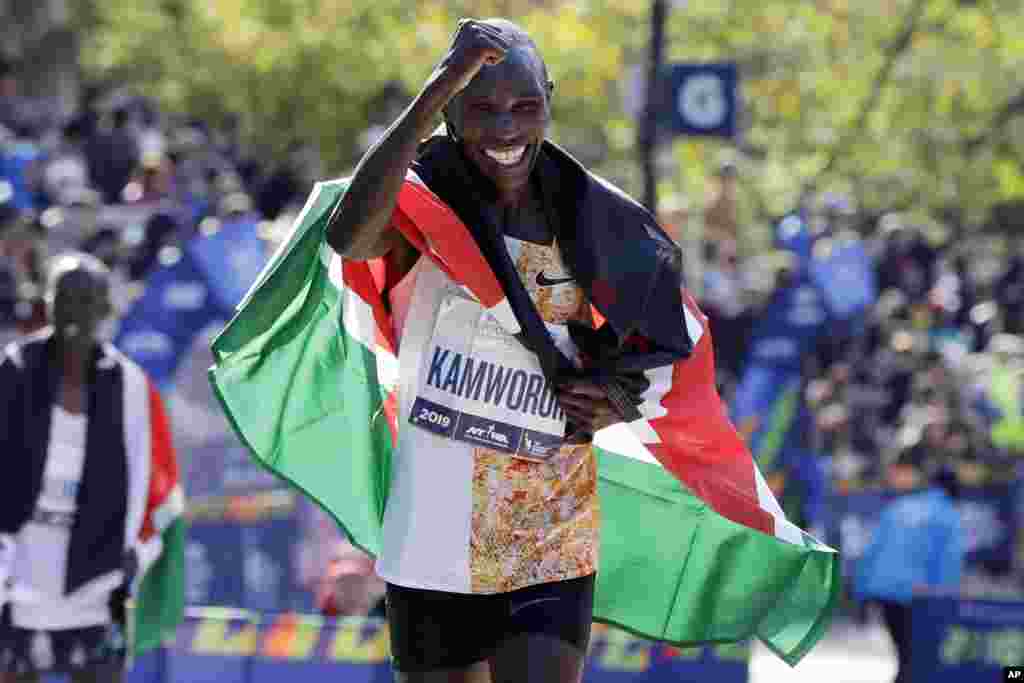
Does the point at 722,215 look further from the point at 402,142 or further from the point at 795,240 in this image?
the point at 402,142

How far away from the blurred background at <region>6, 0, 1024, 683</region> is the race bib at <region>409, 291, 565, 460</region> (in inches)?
165

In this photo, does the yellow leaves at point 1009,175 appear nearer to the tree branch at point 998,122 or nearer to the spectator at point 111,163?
the tree branch at point 998,122

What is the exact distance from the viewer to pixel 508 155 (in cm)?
488

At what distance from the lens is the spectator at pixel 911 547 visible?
1139cm

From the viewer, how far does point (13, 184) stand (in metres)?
15.9

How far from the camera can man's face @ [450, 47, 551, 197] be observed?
4801 millimetres

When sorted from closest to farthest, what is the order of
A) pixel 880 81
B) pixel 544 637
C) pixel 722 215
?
pixel 544 637 < pixel 722 215 < pixel 880 81

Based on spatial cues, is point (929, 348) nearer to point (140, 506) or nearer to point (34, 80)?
point (140, 506)

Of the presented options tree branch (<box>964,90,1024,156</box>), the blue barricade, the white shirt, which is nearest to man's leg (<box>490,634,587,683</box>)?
the white shirt

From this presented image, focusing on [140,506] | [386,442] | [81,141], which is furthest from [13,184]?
[386,442]

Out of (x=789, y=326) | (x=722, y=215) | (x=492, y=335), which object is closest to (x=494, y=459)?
(x=492, y=335)

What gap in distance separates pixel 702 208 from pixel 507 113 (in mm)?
14408

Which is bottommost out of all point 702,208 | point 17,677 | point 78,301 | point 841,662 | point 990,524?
point 17,677

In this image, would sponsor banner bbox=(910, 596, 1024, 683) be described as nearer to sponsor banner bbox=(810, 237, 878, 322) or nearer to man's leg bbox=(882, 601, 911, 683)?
man's leg bbox=(882, 601, 911, 683)
